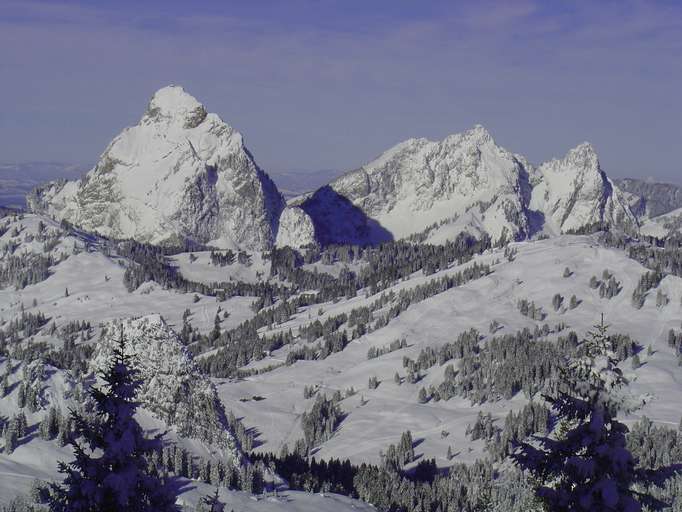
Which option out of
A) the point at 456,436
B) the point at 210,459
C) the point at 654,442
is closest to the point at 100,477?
the point at 210,459

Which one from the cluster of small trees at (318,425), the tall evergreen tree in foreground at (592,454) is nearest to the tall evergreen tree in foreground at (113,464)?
the tall evergreen tree in foreground at (592,454)

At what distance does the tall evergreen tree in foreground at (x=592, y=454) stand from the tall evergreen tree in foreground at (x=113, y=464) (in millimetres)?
14857

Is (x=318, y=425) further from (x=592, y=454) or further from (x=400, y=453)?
(x=592, y=454)

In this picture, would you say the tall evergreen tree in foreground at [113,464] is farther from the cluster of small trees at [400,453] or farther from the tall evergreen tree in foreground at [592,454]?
the cluster of small trees at [400,453]

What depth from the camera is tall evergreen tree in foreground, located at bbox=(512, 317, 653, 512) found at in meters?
36.4

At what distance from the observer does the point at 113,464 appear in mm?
36031

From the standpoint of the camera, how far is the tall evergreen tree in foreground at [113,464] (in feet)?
117

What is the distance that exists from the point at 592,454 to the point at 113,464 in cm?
1878

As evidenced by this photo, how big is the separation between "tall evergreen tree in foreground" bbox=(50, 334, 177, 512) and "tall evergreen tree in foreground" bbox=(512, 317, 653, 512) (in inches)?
585

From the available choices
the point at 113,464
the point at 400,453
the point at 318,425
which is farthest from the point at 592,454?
the point at 318,425

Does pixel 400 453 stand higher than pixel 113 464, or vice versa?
pixel 113 464

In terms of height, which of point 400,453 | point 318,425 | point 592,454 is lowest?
point 400,453

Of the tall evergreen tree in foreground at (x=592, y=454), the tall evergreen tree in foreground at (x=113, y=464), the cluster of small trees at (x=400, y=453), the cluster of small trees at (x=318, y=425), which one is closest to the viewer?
the tall evergreen tree in foreground at (x=113, y=464)

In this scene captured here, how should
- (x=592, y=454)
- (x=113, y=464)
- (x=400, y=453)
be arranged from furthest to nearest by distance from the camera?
(x=400, y=453) < (x=592, y=454) < (x=113, y=464)
